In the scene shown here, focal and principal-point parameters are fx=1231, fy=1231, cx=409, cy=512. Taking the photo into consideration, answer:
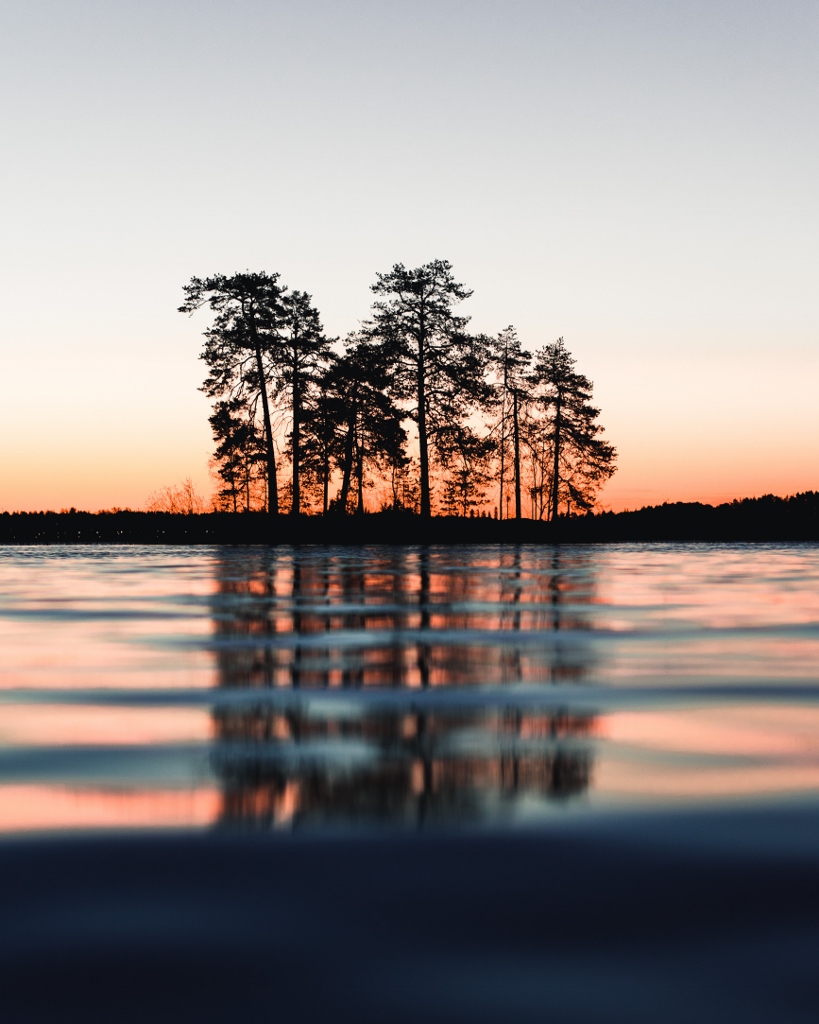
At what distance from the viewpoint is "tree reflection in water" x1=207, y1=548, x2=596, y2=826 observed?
3746 millimetres

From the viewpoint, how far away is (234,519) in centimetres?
4566

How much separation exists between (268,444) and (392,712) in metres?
49.6

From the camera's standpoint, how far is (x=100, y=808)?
361cm

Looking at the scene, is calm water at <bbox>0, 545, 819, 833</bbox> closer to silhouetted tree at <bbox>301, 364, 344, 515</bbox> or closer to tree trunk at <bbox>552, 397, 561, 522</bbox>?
silhouetted tree at <bbox>301, 364, 344, 515</bbox>

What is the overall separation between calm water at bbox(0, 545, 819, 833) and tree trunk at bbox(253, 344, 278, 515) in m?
42.4

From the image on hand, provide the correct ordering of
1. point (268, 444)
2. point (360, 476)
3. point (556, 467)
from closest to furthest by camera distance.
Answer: point (268, 444) < point (360, 476) < point (556, 467)

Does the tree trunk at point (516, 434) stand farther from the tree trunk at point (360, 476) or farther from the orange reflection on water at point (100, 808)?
the orange reflection on water at point (100, 808)

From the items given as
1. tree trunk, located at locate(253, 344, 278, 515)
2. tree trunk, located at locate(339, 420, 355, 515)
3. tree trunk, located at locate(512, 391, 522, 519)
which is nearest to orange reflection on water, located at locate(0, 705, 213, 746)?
tree trunk, located at locate(253, 344, 278, 515)

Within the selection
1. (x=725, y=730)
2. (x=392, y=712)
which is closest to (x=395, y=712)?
(x=392, y=712)

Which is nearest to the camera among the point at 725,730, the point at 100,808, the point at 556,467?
the point at 100,808

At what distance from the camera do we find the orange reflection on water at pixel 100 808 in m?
3.42

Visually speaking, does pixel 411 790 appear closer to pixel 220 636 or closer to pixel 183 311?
pixel 220 636

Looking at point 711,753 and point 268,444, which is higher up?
point 268,444

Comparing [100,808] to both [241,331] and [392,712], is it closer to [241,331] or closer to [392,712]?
[392,712]
